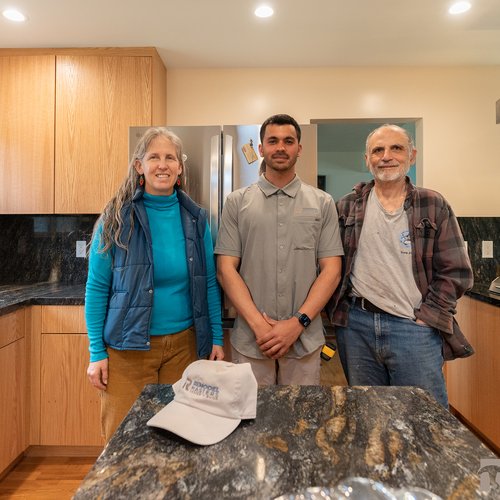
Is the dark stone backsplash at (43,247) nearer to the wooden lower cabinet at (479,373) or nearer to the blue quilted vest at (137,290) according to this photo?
the blue quilted vest at (137,290)

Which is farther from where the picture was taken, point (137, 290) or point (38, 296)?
point (38, 296)

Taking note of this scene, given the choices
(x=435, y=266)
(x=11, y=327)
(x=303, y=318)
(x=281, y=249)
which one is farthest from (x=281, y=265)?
(x=11, y=327)

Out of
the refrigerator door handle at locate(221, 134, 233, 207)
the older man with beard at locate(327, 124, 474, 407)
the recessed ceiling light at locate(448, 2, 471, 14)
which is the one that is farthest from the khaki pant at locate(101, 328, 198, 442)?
the recessed ceiling light at locate(448, 2, 471, 14)

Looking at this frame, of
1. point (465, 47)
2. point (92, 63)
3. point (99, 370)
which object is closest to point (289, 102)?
point (465, 47)

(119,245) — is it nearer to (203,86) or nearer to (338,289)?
(338,289)

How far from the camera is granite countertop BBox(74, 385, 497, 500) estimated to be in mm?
544

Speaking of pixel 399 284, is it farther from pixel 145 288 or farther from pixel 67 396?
pixel 67 396

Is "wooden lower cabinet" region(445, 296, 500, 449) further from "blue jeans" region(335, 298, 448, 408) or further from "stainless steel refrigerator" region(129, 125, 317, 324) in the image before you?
"stainless steel refrigerator" region(129, 125, 317, 324)

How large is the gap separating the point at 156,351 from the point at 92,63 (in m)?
2.10

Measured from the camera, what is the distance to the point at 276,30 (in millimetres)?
2299

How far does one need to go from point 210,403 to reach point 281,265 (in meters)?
0.82

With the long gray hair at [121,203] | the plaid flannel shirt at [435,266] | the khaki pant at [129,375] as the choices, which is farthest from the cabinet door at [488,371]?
→ the long gray hair at [121,203]

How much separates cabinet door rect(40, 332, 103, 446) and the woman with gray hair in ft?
3.05

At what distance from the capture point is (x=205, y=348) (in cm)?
138
